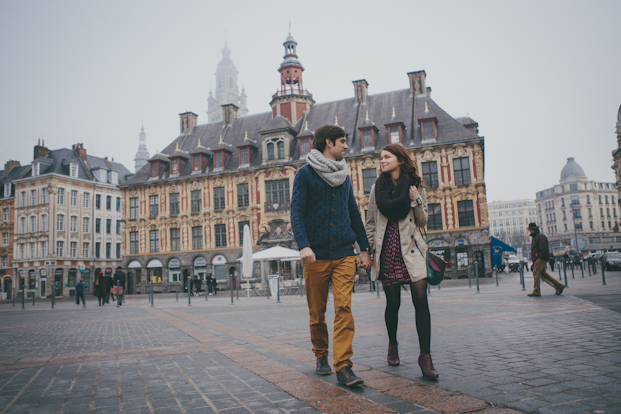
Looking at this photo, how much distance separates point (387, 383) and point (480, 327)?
3.62 meters

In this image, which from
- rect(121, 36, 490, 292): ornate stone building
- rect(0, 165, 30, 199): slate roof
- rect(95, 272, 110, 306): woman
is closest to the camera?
rect(95, 272, 110, 306): woman

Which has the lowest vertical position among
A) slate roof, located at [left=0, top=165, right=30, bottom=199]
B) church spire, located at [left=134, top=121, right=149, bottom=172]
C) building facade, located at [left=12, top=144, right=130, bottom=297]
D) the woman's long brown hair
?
the woman's long brown hair

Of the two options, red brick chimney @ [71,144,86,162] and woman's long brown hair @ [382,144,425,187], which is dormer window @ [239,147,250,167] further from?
woman's long brown hair @ [382,144,425,187]

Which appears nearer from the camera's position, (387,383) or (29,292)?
(387,383)

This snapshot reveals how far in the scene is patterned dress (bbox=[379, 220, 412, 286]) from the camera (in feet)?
13.0

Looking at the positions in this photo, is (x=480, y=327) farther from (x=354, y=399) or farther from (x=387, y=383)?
(x=354, y=399)

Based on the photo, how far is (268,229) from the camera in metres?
35.7

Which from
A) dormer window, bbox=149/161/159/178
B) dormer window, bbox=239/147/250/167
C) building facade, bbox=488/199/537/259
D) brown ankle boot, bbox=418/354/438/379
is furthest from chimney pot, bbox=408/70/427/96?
building facade, bbox=488/199/537/259

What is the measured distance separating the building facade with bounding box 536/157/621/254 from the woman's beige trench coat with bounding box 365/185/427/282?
10122cm

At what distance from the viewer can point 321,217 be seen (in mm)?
3980

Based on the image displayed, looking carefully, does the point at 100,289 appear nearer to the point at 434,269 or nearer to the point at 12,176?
the point at 434,269

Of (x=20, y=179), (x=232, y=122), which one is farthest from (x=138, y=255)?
(x=20, y=179)

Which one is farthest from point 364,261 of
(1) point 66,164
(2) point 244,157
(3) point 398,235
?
(1) point 66,164

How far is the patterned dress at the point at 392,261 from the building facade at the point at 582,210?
3988 inches
